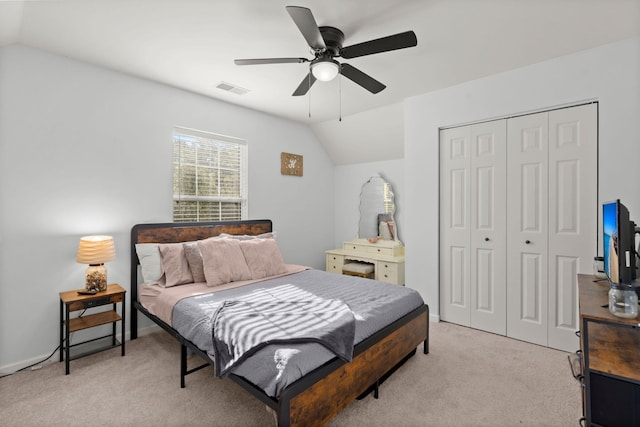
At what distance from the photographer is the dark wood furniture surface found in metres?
1.43

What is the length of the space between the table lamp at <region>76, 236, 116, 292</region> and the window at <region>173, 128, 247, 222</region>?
2.81 ft

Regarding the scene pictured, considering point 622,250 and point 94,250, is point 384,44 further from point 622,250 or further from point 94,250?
point 94,250

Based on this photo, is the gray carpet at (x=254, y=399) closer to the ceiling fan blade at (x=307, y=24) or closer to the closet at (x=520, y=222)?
the closet at (x=520, y=222)

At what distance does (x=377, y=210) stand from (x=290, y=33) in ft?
10.1

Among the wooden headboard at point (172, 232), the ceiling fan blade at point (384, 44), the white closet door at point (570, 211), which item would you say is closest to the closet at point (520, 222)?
the white closet door at point (570, 211)

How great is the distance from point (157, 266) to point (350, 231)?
312cm

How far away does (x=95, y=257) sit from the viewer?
261 centimetres

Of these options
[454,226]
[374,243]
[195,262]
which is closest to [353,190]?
[374,243]

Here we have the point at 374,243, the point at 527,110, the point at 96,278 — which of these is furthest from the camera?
the point at 374,243

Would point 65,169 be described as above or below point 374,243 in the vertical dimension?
above

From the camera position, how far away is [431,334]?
3186 mm

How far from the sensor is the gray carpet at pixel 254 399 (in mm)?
1897

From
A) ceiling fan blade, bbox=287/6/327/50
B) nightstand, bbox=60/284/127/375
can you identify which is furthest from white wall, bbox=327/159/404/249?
nightstand, bbox=60/284/127/375

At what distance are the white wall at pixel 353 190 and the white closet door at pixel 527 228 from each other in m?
1.76
